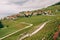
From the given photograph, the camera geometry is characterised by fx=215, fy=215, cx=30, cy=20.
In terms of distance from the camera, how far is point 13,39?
64312mm

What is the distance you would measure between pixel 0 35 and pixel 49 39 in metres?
30.4

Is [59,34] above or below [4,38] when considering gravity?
above

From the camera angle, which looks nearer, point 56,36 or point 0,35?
point 56,36

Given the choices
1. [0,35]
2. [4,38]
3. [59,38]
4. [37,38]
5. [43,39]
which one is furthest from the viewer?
[0,35]

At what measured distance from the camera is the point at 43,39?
162ft

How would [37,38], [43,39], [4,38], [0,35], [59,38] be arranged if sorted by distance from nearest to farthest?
[59,38]
[43,39]
[37,38]
[4,38]
[0,35]

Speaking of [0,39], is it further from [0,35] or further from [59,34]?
[59,34]

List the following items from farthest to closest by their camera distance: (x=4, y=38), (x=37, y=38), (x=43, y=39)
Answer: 1. (x=4, y=38)
2. (x=37, y=38)
3. (x=43, y=39)

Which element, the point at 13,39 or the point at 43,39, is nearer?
the point at 43,39

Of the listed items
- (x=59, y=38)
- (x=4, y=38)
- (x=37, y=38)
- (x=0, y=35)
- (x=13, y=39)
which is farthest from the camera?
(x=0, y=35)

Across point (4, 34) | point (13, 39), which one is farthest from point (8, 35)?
point (13, 39)

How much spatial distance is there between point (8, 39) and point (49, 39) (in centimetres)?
2246

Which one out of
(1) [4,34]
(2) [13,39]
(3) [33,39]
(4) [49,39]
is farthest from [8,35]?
(4) [49,39]

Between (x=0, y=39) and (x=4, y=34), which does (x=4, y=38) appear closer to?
(x=0, y=39)
